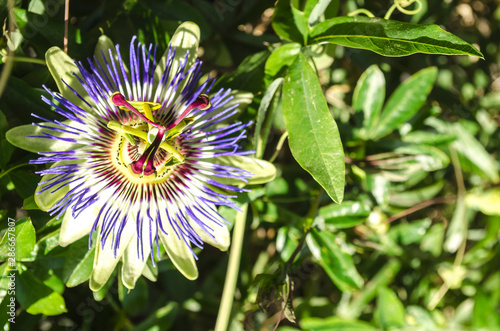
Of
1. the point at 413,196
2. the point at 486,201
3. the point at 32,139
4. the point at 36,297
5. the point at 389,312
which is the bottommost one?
the point at 389,312

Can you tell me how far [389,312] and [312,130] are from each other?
112 cm

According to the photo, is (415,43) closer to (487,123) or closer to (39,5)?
(39,5)

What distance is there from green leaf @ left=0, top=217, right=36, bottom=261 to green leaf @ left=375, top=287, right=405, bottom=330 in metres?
1.38

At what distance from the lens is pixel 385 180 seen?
1.72 meters

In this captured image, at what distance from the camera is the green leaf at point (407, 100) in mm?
1673

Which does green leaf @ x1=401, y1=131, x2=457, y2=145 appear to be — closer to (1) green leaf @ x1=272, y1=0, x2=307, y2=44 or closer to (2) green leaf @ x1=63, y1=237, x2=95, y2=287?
(1) green leaf @ x1=272, y1=0, x2=307, y2=44

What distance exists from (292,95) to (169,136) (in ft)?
1.17

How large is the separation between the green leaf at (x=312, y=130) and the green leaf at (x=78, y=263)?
0.62 metres

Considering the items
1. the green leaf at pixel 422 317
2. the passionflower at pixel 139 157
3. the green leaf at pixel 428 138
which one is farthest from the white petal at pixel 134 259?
the green leaf at pixel 422 317

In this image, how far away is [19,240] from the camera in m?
1.21

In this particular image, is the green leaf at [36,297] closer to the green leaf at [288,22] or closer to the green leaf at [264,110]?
the green leaf at [264,110]

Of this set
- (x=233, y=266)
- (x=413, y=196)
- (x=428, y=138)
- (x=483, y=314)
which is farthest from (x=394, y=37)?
(x=483, y=314)

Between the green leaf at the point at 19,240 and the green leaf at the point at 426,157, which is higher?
the green leaf at the point at 19,240

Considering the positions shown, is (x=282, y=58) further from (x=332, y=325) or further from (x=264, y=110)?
(x=332, y=325)
